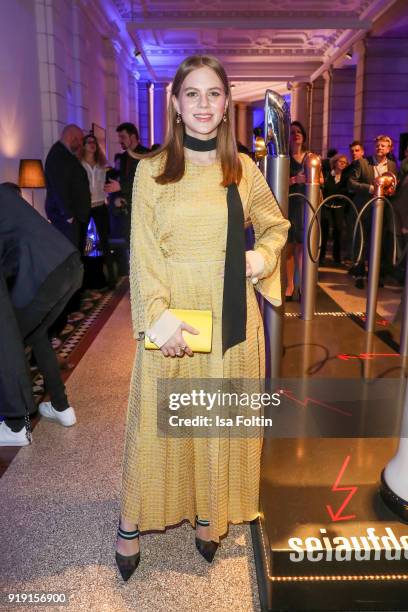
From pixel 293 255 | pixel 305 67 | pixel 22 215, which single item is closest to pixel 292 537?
pixel 22 215

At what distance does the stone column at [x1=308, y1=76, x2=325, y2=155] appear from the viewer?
17.6m

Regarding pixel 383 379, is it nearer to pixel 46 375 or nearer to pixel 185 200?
pixel 46 375

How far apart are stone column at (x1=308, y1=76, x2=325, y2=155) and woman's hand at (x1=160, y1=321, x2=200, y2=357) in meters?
16.9

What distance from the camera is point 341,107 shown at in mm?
15453

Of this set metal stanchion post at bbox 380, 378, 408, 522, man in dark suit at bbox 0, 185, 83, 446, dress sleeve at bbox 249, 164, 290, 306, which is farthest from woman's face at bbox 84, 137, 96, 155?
metal stanchion post at bbox 380, 378, 408, 522

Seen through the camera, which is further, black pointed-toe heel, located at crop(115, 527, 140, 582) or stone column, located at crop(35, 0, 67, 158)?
stone column, located at crop(35, 0, 67, 158)

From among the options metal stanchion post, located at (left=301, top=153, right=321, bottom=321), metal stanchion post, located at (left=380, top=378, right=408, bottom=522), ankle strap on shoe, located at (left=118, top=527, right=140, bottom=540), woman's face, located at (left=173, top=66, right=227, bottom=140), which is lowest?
ankle strap on shoe, located at (left=118, top=527, right=140, bottom=540)

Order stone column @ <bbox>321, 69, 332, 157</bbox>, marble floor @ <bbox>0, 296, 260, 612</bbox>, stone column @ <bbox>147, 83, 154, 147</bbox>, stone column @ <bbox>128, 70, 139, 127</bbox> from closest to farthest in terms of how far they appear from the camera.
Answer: marble floor @ <bbox>0, 296, 260, 612</bbox> → stone column @ <bbox>321, 69, 332, 157</bbox> → stone column @ <bbox>128, 70, 139, 127</bbox> → stone column @ <bbox>147, 83, 154, 147</bbox>

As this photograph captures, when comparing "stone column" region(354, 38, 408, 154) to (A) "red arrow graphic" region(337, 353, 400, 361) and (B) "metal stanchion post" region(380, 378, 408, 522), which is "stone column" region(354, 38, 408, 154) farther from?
(B) "metal stanchion post" region(380, 378, 408, 522)

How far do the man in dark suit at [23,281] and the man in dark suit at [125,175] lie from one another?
3903 mm

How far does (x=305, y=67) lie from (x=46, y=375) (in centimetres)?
1656

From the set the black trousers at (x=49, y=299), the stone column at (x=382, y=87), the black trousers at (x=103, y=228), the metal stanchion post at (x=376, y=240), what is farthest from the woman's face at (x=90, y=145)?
the stone column at (x=382, y=87)

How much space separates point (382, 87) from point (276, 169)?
427 inches

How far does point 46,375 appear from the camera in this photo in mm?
3162
